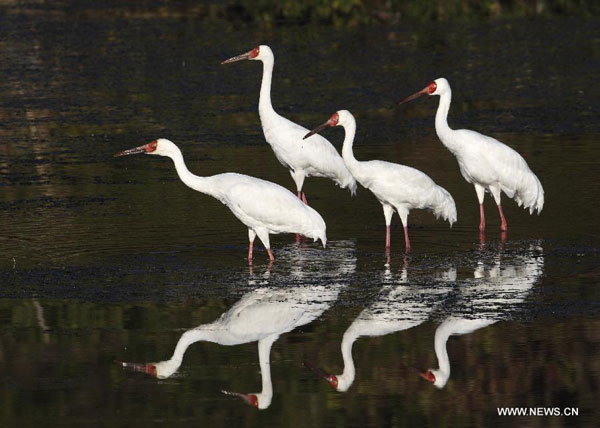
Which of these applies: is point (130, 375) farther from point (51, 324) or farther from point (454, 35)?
point (454, 35)

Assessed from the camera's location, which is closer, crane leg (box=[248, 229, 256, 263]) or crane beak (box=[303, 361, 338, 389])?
crane beak (box=[303, 361, 338, 389])

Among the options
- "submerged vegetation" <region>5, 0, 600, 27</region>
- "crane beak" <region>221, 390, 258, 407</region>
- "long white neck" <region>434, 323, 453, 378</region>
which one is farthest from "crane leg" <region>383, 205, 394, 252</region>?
"submerged vegetation" <region>5, 0, 600, 27</region>

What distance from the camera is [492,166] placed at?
13.7 meters

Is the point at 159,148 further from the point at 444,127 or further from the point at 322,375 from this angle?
the point at 322,375

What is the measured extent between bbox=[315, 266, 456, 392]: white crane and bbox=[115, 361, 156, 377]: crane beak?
1.06 m

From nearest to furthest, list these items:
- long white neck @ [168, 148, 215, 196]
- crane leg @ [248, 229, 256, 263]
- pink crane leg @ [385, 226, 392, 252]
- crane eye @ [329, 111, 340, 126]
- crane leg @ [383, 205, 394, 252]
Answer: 1. crane leg @ [248, 229, 256, 263]
2. long white neck @ [168, 148, 215, 196]
3. pink crane leg @ [385, 226, 392, 252]
4. crane leg @ [383, 205, 394, 252]
5. crane eye @ [329, 111, 340, 126]

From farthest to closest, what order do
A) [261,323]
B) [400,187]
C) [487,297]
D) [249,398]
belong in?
[400,187], [487,297], [261,323], [249,398]

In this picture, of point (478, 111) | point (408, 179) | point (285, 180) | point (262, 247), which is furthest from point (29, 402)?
point (478, 111)

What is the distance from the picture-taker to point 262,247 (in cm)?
1266

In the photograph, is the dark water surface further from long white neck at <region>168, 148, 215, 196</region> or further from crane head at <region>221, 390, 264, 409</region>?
long white neck at <region>168, 148, 215, 196</region>

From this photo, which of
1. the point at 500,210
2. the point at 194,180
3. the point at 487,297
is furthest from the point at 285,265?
the point at 500,210

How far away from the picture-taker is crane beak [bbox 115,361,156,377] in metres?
8.48

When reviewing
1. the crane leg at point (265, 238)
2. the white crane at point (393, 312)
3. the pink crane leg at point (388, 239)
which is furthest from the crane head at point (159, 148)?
the white crane at point (393, 312)

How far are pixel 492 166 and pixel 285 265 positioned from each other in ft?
10.00
